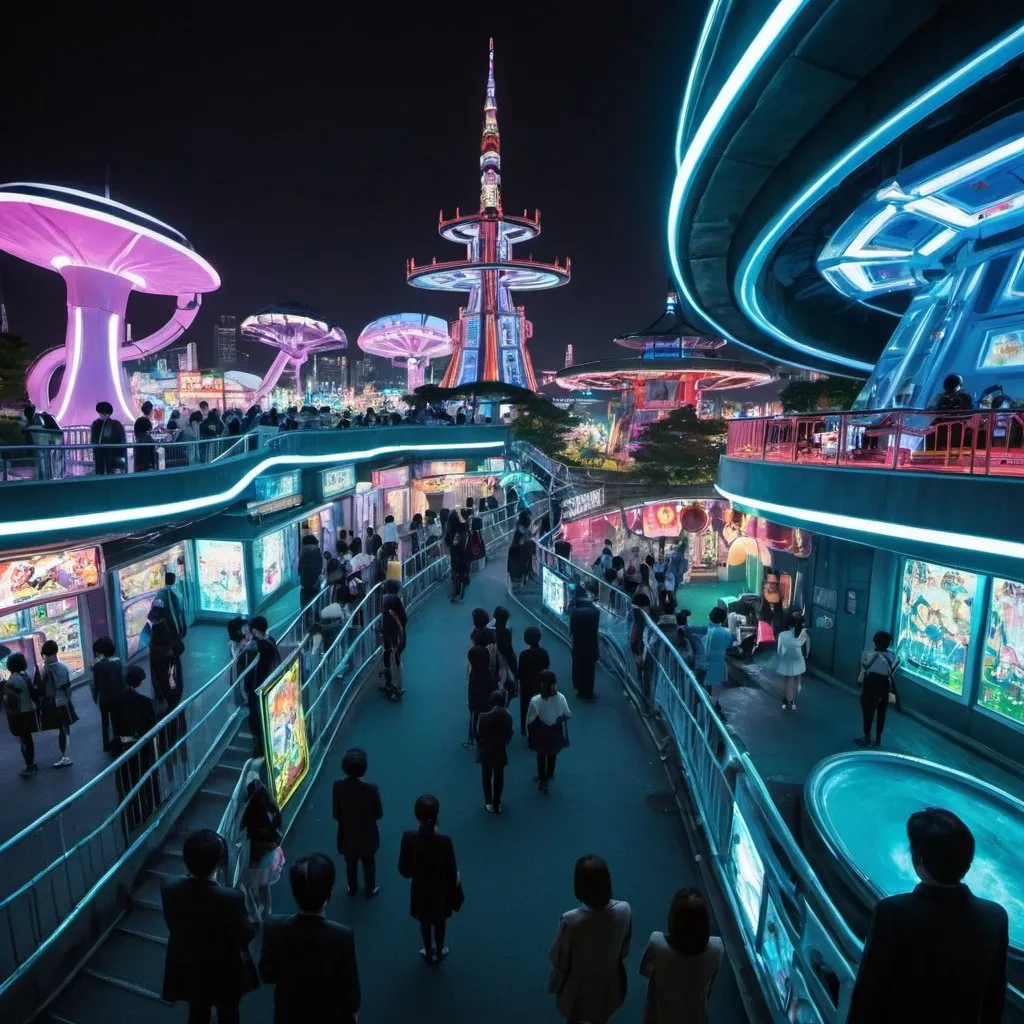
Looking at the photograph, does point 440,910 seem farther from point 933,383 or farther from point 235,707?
point 933,383

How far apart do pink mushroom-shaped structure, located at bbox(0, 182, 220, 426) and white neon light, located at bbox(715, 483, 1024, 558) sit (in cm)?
1642

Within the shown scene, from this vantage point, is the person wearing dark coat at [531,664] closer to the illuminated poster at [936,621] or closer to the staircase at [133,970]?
the staircase at [133,970]

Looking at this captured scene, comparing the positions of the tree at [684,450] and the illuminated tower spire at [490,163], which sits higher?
the illuminated tower spire at [490,163]

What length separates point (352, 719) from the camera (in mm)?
8727

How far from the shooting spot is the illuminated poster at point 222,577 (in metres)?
13.8

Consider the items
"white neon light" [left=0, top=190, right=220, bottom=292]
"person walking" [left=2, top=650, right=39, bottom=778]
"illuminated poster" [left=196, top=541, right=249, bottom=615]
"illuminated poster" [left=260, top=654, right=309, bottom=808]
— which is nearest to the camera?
"illuminated poster" [left=260, top=654, right=309, bottom=808]

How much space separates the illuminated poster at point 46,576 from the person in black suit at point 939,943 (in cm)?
1103

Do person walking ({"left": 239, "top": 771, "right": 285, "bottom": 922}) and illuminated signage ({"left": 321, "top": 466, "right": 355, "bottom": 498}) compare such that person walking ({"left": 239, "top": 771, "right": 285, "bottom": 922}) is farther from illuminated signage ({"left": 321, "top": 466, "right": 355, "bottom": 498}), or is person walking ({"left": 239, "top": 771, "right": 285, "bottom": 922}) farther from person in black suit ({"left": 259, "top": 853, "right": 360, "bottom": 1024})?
illuminated signage ({"left": 321, "top": 466, "right": 355, "bottom": 498})

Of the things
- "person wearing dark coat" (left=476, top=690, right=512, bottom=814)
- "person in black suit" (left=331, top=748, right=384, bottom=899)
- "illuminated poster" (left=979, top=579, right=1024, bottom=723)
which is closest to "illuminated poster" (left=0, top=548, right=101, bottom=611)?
"person in black suit" (left=331, top=748, right=384, bottom=899)

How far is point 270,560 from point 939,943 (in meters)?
14.6

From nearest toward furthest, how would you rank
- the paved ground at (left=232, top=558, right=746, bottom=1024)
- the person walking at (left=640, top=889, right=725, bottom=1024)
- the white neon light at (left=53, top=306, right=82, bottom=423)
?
1. the person walking at (left=640, top=889, right=725, bottom=1024)
2. the paved ground at (left=232, top=558, right=746, bottom=1024)
3. the white neon light at (left=53, top=306, right=82, bottom=423)

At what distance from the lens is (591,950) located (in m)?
3.41

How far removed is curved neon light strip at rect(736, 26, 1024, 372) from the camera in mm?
6254

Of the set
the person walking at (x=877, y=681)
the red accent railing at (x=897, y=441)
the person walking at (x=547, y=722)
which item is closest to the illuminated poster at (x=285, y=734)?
the person walking at (x=547, y=722)
